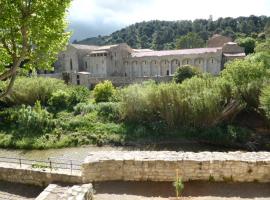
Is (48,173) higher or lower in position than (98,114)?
higher

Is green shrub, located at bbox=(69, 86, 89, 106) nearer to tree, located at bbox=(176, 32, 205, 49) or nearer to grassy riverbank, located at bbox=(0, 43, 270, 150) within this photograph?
grassy riverbank, located at bbox=(0, 43, 270, 150)

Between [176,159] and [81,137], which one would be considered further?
[81,137]

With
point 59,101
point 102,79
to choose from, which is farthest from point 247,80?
point 102,79

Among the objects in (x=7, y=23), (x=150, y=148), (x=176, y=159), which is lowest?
(x=150, y=148)

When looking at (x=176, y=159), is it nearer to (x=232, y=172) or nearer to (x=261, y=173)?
(x=232, y=172)

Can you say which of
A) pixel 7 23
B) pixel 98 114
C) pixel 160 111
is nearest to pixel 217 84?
pixel 160 111

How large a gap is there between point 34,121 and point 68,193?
20.0m

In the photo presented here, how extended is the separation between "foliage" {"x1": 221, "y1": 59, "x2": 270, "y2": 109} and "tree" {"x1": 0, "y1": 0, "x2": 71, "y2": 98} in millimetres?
18694

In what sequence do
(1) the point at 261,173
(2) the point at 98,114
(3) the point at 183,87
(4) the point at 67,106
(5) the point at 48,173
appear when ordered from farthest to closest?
1. (4) the point at 67,106
2. (2) the point at 98,114
3. (3) the point at 183,87
4. (5) the point at 48,173
5. (1) the point at 261,173

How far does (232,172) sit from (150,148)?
47.1ft

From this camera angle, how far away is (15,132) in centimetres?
2945

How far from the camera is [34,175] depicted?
1338 centimetres

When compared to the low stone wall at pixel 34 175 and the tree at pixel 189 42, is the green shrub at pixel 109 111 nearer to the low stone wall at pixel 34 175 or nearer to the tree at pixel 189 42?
the low stone wall at pixel 34 175

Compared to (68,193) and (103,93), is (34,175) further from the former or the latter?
(103,93)
